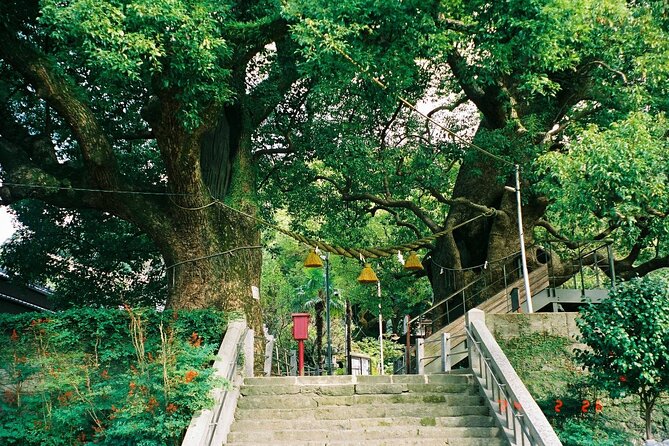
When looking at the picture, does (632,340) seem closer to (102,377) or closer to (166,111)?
(102,377)

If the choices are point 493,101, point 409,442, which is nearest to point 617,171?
point 409,442

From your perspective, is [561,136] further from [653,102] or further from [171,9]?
[171,9]

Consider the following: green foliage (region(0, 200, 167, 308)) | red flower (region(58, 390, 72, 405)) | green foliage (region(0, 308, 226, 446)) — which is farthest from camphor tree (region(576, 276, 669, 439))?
green foliage (region(0, 200, 167, 308))

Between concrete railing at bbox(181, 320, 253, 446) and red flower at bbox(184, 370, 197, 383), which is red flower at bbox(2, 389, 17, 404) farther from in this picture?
red flower at bbox(184, 370, 197, 383)

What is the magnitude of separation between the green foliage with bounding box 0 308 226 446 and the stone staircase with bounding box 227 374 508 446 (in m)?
1.09

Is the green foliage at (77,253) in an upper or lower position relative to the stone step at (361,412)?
upper

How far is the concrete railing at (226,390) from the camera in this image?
25.9 ft

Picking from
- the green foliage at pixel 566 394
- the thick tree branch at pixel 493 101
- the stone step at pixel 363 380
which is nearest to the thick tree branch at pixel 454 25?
the thick tree branch at pixel 493 101

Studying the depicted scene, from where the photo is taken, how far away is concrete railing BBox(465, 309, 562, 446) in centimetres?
774

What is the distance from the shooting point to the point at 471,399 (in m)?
9.92

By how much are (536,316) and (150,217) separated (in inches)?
281

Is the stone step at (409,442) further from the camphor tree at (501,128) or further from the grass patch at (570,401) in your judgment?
the camphor tree at (501,128)

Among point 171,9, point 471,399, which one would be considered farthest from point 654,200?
point 171,9

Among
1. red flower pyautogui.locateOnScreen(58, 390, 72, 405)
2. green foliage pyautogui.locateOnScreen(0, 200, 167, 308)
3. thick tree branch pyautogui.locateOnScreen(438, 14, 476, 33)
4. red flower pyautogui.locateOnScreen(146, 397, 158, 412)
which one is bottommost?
red flower pyautogui.locateOnScreen(146, 397, 158, 412)
